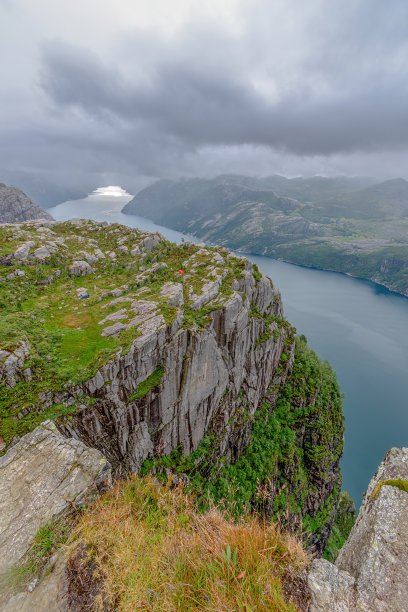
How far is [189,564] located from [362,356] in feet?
343

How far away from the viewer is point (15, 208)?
14775cm

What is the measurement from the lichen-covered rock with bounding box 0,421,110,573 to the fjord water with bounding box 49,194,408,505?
65.4 meters

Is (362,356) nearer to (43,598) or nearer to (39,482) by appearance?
(39,482)

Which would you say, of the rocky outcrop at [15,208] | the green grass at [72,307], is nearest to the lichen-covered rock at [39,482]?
the green grass at [72,307]

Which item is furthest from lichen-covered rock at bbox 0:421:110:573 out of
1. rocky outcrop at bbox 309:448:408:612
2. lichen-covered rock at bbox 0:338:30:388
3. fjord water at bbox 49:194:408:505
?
fjord water at bbox 49:194:408:505

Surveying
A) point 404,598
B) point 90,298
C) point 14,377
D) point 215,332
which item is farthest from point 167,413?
point 404,598

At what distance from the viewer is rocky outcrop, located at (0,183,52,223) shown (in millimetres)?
144000

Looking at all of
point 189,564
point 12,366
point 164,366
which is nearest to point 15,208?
point 12,366

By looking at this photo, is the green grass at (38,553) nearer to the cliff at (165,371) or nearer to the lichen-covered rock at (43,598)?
the lichen-covered rock at (43,598)

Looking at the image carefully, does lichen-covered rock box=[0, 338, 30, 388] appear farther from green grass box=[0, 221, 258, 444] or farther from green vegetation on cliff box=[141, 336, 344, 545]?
green vegetation on cliff box=[141, 336, 344, 545]

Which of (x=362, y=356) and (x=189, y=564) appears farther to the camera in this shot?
(x=362, y=356)

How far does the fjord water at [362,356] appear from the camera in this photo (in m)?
57.7

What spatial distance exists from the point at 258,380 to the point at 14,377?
1027 inches

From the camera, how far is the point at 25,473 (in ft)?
24.0
